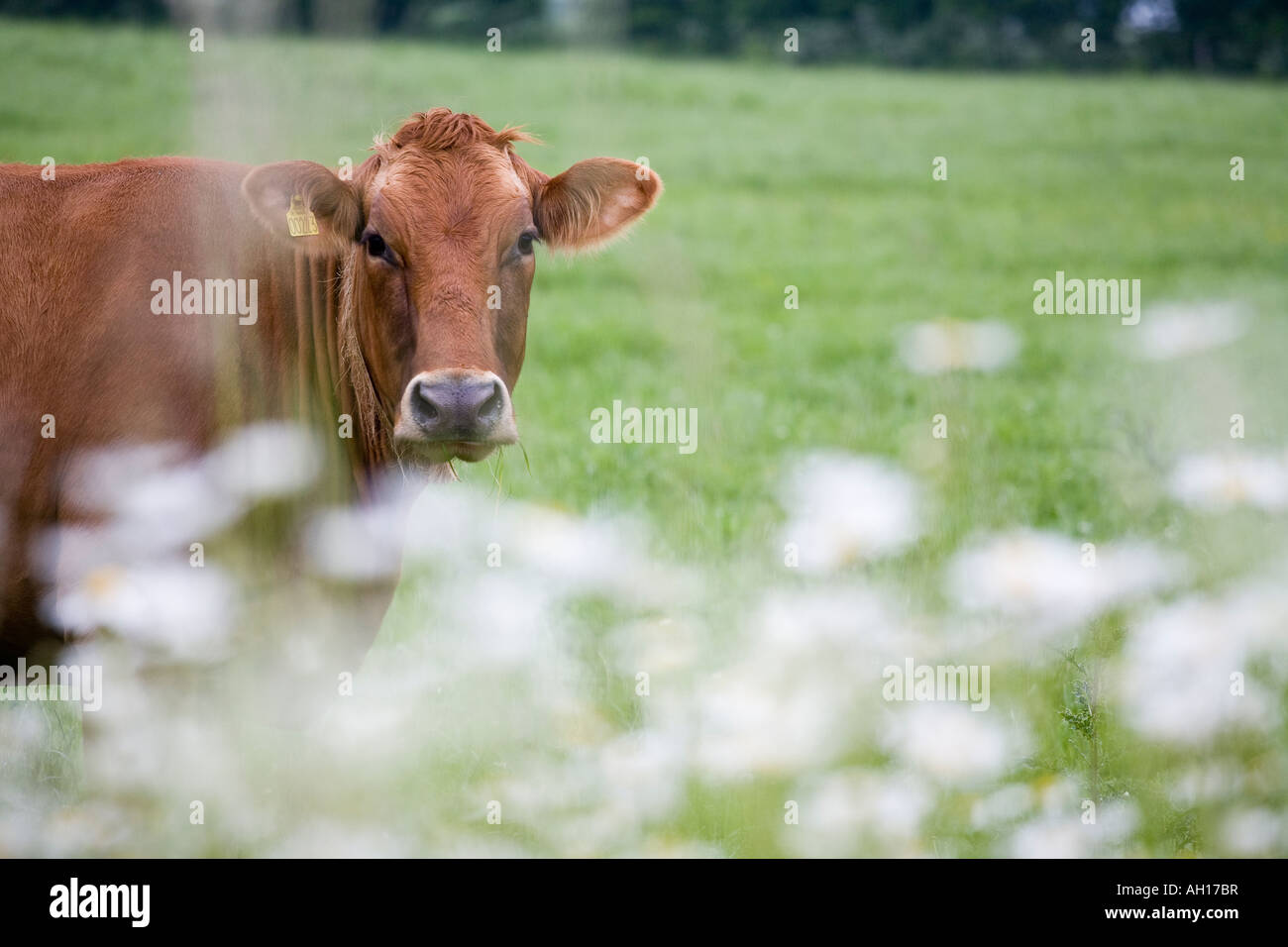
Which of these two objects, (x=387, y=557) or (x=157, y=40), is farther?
(x=157, y=40)

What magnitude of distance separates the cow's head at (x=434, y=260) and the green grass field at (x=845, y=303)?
54 centimetres

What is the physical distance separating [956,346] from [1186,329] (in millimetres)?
1174

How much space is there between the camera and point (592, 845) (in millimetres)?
3646

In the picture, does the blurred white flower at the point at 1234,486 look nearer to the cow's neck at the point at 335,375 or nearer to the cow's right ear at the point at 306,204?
the cow's neck at the point at 335,375

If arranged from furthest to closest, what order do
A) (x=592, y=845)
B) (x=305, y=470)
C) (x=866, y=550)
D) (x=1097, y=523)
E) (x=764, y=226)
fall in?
(x=764, y=226), (x=1097, y=523), (x=866, y=550), (x=305, y=470), (x=592, y=845)

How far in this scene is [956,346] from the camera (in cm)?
700

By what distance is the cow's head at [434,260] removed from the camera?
354 centimetres

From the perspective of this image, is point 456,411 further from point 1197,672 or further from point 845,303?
point 845,303

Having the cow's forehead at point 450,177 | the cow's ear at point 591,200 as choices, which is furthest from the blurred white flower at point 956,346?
the cow's forehead at point 450,177

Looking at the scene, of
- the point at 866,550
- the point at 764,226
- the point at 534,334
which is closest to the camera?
the point at 866,550
